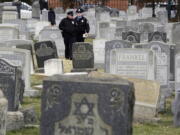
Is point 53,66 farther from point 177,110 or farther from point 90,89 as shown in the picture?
point 90,89

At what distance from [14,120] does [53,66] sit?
694 cm

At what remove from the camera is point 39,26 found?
31.3 meters

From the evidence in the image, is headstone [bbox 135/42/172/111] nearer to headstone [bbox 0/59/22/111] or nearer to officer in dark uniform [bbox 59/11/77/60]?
headstone [bbox 0/59/22/111]

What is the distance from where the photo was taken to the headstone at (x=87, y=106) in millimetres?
7652

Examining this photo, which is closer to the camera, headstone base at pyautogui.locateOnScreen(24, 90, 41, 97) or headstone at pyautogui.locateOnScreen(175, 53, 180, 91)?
headstone base at pyautogui.locateOnScreen(24, 90, 41, 97)

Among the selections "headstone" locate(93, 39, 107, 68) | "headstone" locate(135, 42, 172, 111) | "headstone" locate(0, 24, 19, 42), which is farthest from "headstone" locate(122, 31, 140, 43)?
"headstone" locate(135, 42, 172, 111)

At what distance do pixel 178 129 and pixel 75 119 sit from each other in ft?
13.9

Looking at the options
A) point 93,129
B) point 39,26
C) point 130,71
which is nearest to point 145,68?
point 130,71

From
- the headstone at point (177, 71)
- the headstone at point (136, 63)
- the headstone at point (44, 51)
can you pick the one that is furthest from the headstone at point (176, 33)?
the headstone at point (136, 63)

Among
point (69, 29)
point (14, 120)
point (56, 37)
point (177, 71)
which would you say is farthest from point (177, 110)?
point (56, 37)

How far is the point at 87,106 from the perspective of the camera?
775cm

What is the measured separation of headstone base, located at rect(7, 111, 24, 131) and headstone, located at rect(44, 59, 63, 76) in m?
6.56

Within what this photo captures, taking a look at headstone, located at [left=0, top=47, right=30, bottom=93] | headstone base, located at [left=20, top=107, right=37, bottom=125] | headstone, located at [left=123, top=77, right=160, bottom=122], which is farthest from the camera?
headstone, located at [left=0, top=47, right=30, bottom=93]

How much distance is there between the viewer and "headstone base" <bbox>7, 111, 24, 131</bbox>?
35.4 feet
